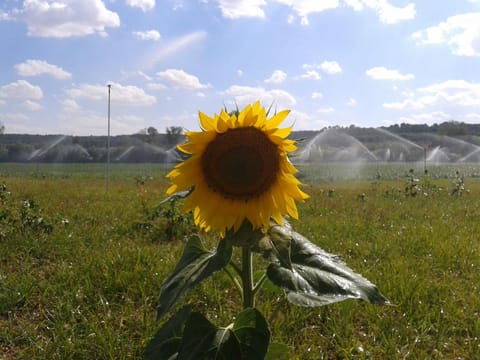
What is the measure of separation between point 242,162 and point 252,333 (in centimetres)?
36

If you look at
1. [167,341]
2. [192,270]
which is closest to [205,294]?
[167,341]

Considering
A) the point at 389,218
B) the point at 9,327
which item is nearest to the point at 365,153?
the point at 389,218

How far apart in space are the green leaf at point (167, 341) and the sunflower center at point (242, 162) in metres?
0.33

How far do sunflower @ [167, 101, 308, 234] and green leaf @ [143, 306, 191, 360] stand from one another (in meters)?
0.25

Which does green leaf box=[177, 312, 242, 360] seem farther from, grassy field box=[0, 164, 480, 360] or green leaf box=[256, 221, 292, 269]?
grassy field box=[0, 164, 480, 360]

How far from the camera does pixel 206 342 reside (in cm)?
94

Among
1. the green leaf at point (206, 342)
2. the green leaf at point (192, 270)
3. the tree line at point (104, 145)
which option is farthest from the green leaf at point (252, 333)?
the tree line at point (104, 145)

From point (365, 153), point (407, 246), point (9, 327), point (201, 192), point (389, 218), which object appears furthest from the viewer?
point (365, 153)

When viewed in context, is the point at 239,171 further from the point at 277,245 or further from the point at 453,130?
the point at 453,130

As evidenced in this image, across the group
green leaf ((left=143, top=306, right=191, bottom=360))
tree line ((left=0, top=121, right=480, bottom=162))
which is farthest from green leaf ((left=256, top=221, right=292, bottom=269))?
tree line ((left=0, top=121, right=480, bottom=162))

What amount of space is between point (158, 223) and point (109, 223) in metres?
0.64

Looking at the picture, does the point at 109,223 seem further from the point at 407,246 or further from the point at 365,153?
the point at 365,153

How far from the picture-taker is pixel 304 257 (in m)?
1.01

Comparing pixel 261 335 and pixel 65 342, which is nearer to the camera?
pixel 261 335
